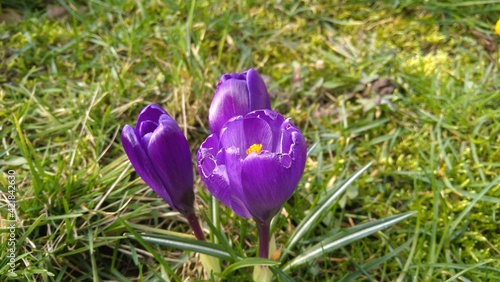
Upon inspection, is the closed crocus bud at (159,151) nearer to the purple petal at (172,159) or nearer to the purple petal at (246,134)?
the purple petal at (172,159)

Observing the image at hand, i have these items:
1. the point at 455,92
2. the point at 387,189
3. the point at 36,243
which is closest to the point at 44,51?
the point at 36,243

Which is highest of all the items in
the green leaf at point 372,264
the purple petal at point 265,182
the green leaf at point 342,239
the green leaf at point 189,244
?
the purple petal at point 265,182

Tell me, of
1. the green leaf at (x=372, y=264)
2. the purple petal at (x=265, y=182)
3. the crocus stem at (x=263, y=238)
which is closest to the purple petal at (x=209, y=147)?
the purple petal at (x=265, y=182)

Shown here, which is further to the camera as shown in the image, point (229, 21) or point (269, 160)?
point (229, 21)

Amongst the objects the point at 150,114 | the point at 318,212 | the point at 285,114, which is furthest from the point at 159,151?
the point at 285,114

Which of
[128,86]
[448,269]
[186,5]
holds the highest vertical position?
[186,5]

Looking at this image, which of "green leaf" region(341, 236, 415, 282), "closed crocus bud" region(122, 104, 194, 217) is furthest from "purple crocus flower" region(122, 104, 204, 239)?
"green leaf" region(341, 236, 415, 282)

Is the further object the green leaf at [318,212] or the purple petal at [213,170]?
the green leaf at [318,212]

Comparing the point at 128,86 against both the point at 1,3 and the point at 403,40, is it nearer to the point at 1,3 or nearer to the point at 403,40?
the point at 1,3
